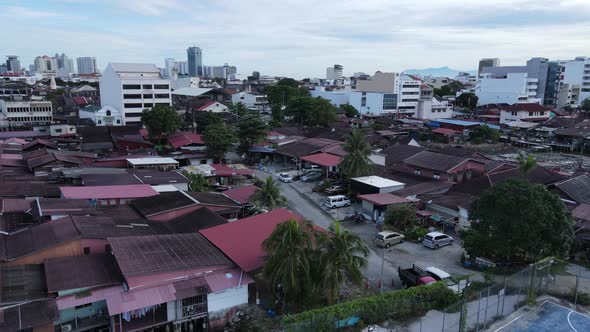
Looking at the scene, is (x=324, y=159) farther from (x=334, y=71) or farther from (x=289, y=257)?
(x=334, y=71)

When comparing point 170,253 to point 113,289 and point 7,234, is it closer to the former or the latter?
point 113,289

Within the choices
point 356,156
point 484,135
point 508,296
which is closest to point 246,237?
point 508,296

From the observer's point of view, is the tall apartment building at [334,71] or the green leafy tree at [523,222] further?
the tall apartment building at [334,71]

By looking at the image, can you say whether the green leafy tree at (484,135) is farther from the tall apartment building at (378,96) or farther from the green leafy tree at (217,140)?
the green leafy tree at (217,140)

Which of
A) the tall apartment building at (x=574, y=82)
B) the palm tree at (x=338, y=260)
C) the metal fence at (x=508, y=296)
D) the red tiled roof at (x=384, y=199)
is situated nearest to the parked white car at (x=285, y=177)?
the red tiled roof at (x=384, y=199)

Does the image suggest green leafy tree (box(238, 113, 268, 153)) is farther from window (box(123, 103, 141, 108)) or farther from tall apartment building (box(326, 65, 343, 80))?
tall apartment building (box(326, 65, 343, 80))

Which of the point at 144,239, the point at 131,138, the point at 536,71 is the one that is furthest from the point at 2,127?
the point at 536,71

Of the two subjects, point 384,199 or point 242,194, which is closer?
point 384,199

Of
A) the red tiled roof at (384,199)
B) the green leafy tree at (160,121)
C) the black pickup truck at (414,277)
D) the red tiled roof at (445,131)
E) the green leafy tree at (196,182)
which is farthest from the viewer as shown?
the red tiled roof at (445,131)
